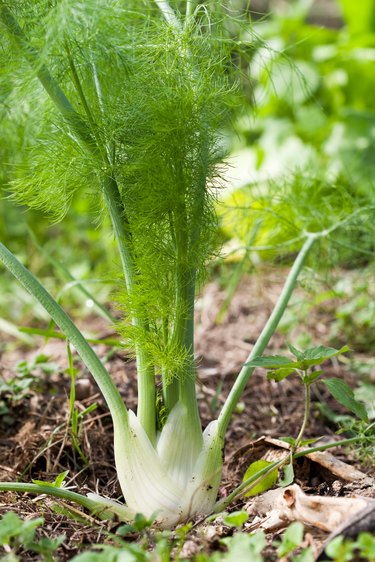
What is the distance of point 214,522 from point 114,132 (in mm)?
633

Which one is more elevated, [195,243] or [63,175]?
[63,175]

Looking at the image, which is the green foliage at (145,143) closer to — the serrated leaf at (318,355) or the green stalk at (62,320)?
the green stalk at (62,320)

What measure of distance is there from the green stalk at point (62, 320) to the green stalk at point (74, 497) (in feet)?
0.43

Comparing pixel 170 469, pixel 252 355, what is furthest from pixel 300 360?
pixel 170 469

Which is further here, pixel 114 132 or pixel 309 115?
pixel 309 115

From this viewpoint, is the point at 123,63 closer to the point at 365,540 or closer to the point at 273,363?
the point at 273,363

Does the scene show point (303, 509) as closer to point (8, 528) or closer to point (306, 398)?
point (306, 398)

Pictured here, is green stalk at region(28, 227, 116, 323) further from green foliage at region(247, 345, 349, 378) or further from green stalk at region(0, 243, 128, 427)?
green foliage at region(247, 345, 349, 378)

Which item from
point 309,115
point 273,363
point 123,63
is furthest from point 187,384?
point 309,115

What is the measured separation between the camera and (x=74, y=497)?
1.00 meters

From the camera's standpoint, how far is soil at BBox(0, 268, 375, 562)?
103 centimetres

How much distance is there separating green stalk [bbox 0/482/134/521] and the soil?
18 millimetres

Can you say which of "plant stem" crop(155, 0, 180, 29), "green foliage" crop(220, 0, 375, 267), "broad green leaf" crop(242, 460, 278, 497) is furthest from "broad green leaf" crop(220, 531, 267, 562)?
"green foliage" crop(220, 0, 375, 267)

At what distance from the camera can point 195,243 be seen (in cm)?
112
